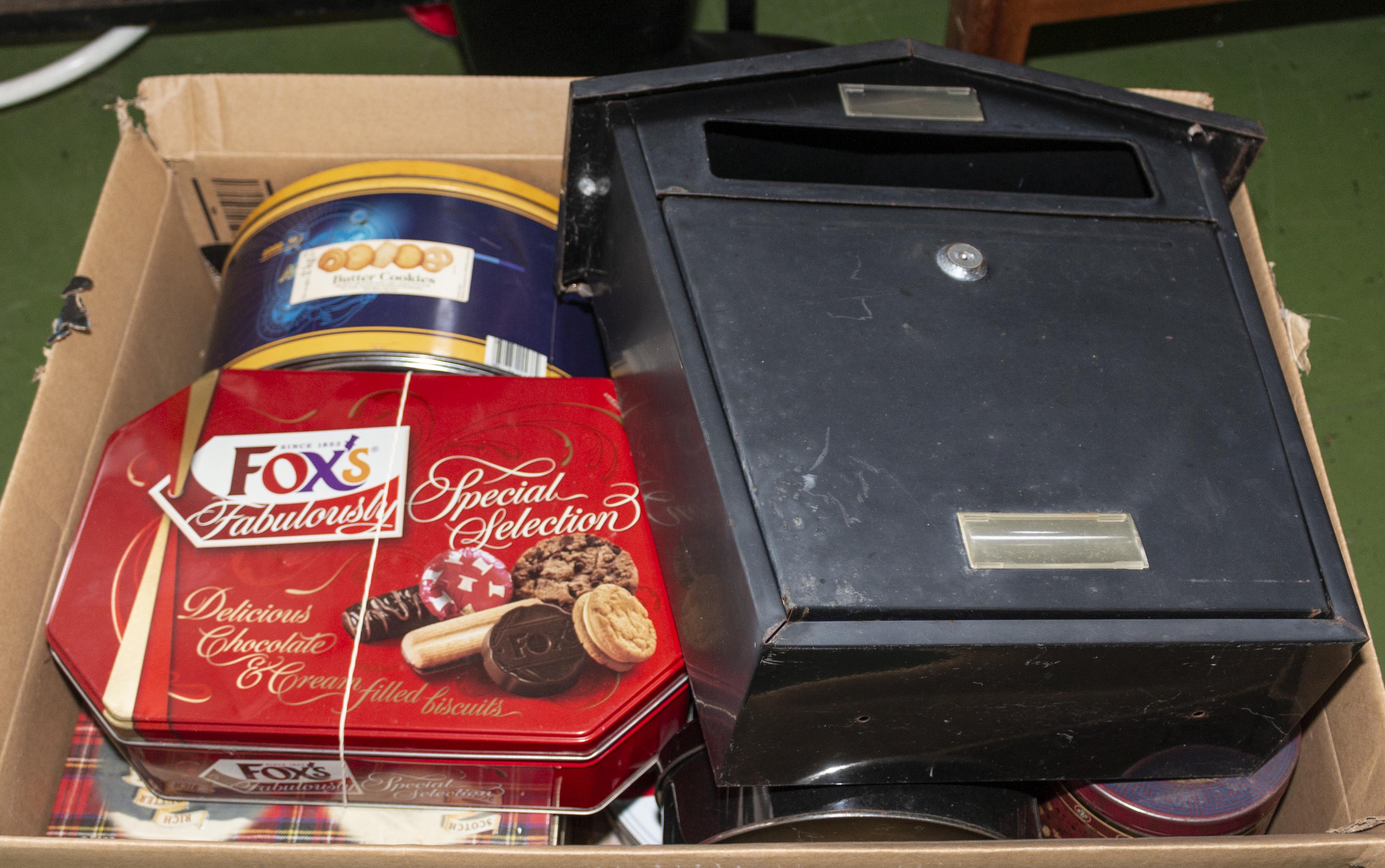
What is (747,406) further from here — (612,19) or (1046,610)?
(612,19)

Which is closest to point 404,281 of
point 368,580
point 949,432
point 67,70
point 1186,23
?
point 368,580

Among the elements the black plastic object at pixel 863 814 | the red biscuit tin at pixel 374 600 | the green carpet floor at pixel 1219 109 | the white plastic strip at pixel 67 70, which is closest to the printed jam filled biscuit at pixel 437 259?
the red biscuit tin at pixel 374 600

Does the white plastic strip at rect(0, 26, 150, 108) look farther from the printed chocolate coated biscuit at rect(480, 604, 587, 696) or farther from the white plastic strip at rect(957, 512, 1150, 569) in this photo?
the white plastic strip at rect(957, 512, 1150, 569)

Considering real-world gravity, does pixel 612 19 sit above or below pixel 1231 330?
above

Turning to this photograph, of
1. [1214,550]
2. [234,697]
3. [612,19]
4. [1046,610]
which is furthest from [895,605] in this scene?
[612,19]

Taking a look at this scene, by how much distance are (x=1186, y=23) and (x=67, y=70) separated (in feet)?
5.31

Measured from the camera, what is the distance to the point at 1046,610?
25.7 inches

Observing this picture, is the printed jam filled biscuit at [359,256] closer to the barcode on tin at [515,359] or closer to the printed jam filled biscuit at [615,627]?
the barcode on tin at [515,359]

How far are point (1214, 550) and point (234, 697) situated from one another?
67cm

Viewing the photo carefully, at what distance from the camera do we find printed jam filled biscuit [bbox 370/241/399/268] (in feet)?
3.21

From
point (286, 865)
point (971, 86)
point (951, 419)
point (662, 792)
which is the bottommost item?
point (286, 865)

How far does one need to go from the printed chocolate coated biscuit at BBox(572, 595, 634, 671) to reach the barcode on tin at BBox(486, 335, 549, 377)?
0.80 feet

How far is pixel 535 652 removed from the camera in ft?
2.66

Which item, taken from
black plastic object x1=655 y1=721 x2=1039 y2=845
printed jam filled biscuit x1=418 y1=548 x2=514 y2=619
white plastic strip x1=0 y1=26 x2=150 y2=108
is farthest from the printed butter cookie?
white plastic strip x1=0 y1=26 x2=150 y2=108
